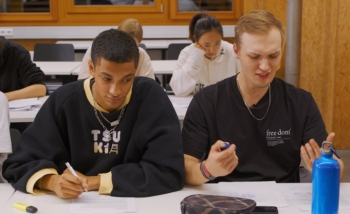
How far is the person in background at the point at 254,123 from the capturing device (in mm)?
Result: 2111

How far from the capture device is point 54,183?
6.05 feet

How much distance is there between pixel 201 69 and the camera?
12.8 feet

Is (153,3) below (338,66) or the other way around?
the other way around

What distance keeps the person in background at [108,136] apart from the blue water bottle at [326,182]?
57 centimetres

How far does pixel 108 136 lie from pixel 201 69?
1.97 m

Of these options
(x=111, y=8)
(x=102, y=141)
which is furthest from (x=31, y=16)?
(x=102, y=141)

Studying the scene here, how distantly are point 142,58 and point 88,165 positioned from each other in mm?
1980

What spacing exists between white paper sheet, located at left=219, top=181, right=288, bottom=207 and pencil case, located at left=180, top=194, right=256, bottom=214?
20cm

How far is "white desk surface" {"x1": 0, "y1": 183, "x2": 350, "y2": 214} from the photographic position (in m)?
1.73

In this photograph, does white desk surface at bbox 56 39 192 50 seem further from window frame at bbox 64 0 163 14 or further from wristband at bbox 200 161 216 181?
wristband at bbox 200 161 216 181

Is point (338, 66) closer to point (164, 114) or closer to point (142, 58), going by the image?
point (142, 58)

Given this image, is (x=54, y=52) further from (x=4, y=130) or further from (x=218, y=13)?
(x=4, y=130)

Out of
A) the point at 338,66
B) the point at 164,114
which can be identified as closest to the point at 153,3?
the point at 338,66

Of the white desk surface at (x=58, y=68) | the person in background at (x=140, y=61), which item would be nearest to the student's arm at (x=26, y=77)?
the person in background at (x=140, y=61)
